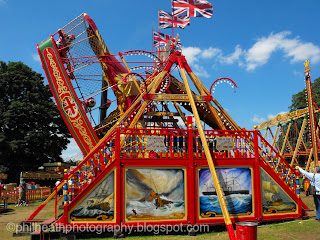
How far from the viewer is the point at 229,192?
10.2m

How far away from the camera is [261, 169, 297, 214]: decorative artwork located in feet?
34.2

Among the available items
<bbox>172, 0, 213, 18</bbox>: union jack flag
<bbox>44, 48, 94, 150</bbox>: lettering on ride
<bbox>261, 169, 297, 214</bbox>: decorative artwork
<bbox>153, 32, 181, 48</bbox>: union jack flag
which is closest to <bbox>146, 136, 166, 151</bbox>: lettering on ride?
<bbox>261, 169, 297, 214</bbox>: decorative artwork

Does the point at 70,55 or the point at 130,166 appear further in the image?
the point at 70,55

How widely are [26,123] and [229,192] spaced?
2372 cm

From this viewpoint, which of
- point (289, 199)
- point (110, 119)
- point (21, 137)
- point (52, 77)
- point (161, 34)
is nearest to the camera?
point (289, 199)

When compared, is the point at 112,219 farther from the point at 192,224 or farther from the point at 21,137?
the point at 21,137

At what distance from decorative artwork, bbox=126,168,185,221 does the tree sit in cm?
2027

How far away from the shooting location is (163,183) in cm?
977

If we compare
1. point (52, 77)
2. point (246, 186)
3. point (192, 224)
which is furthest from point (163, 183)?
point (52, 77)

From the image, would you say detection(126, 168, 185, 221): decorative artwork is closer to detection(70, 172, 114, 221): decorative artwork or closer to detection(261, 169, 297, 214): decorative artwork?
detection(70, 172, 114, 221): decorative artwork

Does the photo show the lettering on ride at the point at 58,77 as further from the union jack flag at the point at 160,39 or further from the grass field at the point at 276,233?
the union jack flag at the point at 160,39

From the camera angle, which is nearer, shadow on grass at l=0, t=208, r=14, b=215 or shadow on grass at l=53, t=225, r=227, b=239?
shadow on grass at l=53, t=225, r=227, b=239

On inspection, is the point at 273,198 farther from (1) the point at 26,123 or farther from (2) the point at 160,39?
(1) the point at 26,123

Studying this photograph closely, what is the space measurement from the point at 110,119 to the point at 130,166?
9773 mm
